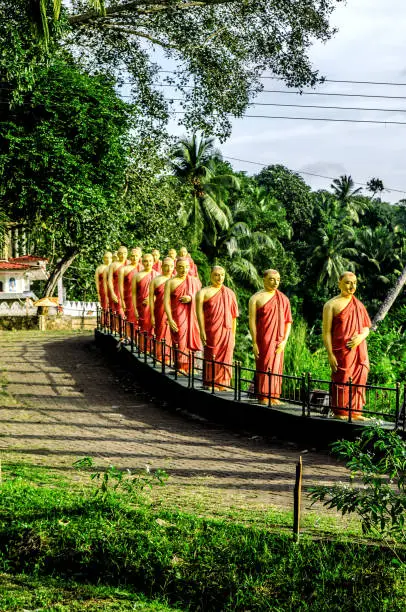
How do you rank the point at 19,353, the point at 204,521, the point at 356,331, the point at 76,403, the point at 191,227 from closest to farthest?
the point at 204,521, the point at 356,331, the point at 76,403, the point at 19,353, the point at 191,227

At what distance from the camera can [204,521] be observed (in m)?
6.97

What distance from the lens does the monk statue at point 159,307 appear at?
52.3 ft

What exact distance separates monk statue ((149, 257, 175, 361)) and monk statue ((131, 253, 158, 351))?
138cm

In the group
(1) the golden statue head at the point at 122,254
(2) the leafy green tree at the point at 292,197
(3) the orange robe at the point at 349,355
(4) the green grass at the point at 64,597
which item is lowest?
(4) the green grass at the point at 64,597

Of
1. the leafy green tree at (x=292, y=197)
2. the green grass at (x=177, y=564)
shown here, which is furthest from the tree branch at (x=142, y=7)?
the leafy green tree at (x=292, y=197)

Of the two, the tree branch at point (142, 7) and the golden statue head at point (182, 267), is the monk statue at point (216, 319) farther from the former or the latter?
the tree branch at point (142, 7)

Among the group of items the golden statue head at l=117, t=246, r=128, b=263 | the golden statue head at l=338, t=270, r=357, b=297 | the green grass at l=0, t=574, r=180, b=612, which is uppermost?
the golden statue head at l=117, t=246, r=128, b=263

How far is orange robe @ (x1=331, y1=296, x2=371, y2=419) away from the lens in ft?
35.2

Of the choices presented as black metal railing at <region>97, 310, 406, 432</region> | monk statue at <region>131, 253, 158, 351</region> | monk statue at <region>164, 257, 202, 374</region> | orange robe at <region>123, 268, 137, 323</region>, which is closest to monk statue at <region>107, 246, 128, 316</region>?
orange robe at <region>123, 268, 137, 323</region>

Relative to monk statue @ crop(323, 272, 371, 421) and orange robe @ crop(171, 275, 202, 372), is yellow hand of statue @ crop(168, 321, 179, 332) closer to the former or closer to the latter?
orange robe @ crop(171, 275, 202, 372)

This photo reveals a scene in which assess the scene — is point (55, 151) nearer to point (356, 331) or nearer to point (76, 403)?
point (76, 403)

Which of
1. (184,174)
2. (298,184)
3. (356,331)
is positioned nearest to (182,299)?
(356,331)

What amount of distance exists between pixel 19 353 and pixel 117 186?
4841mm

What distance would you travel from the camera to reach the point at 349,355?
10.8 metres
